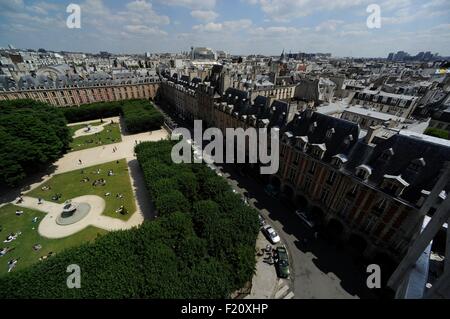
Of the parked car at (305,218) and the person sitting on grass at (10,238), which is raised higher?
the parked car at (305,218)

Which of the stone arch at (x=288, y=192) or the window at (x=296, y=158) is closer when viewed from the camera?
the window at (x=296, y=158)

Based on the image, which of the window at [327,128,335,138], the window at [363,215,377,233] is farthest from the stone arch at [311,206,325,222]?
the window at [327,128,335,138]

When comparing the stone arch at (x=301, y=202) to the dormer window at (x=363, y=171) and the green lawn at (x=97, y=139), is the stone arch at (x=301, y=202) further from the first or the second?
the green lawn at (x=97, y=139)

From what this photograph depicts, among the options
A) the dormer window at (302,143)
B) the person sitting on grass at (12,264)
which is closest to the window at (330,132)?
the dormer window at (302,143)

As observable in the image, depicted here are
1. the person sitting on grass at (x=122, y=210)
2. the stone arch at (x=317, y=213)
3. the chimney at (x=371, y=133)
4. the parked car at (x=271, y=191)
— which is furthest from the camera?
the parked car at (x=271, y=191)
